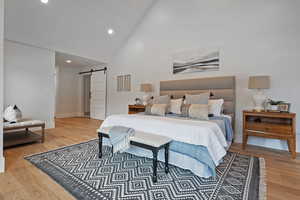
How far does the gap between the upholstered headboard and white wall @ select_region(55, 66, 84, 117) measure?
5.02m

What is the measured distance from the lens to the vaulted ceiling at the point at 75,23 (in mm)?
3479

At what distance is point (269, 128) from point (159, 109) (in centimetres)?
210

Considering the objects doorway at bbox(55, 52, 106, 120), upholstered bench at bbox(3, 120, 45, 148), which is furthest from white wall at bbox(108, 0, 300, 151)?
upholstered bench at bbox(3, 120, 45, 148)

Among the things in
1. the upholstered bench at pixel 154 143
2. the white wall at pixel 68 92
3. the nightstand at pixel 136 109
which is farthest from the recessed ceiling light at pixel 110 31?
the upholstered bench at pixel 154 143

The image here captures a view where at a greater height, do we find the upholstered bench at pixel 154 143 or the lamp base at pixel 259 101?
the lamp base at pixel 259 101

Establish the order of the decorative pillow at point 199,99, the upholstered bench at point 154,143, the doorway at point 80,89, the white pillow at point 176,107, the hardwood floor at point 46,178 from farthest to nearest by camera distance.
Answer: the doorway at point 80,89
the white pillow at point 176,107
the decorative pillow at point 199,99
the upholstered bench at point 154,143
the hardwood floor at point 46,178

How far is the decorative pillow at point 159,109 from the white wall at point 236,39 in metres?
1.39

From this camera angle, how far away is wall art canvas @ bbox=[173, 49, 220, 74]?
3768mm

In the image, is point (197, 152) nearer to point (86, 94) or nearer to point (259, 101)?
point (259, 101)

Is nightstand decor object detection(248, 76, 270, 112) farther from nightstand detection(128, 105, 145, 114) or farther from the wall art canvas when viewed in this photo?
nightstand detection(128, 105, 145, 114)

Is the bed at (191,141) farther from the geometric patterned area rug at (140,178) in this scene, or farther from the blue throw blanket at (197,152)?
the geometric patterned area rug at (140,178)

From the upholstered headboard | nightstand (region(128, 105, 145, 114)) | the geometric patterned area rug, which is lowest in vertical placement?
the geometric patterned area rug

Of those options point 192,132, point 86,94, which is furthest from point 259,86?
point 86,94

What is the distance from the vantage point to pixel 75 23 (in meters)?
4.15
